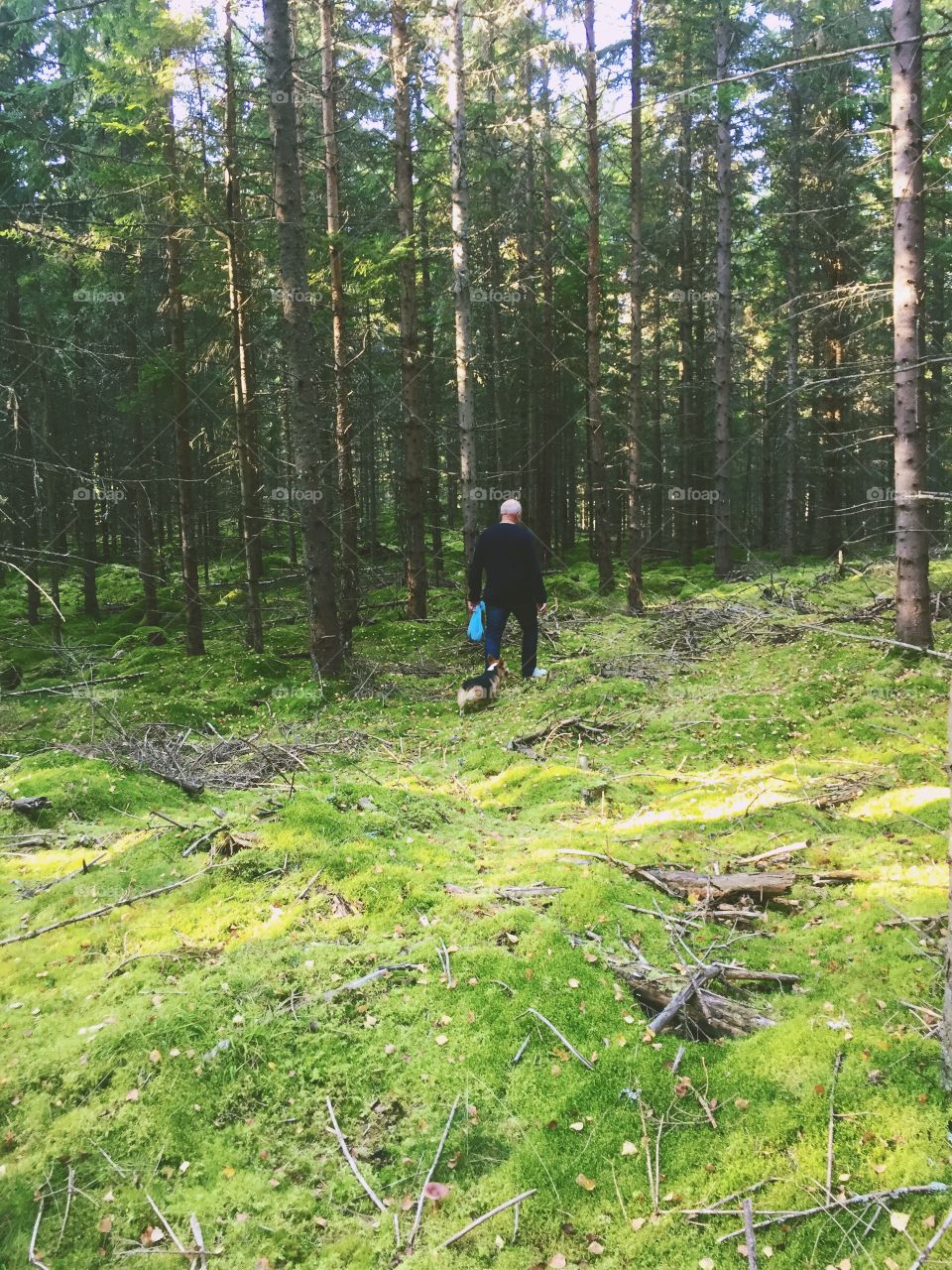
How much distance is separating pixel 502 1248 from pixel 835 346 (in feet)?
85.2

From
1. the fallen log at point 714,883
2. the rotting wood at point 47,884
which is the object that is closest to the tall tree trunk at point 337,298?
the rotting wood at point 47,884

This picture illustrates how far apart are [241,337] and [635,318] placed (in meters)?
8.17

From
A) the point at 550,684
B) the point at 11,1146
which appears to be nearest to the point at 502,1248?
the point at 11,1146

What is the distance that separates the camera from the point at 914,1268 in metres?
2.10

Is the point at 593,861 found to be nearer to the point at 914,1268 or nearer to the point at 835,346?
the point at 914,1268

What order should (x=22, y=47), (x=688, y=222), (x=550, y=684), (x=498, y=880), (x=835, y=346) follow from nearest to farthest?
(x=498, y=880) → (x=550, y=684) → (x=22, y=47) → (x=835, y=346) → (x=688, y=222)

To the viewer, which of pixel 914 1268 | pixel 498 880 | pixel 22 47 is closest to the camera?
pixel 914 1268

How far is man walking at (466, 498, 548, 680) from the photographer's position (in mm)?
9477

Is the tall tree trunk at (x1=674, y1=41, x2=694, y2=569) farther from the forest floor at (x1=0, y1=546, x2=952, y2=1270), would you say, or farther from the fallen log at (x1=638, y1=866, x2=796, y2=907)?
the fallen log at (x1=638, y1=866, x2=796, y2=907)

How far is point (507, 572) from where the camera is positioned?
31.3ft

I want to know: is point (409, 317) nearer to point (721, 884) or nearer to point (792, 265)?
point (721, 884)

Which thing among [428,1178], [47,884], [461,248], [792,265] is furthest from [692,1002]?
[792,265]

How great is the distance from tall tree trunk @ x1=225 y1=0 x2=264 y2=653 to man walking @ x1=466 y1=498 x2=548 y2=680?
5.62 meters

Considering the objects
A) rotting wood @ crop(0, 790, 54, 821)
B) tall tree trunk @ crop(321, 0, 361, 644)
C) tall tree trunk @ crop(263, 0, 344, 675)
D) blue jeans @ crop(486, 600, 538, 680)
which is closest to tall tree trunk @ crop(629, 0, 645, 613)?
tall tree trunk @ crop(321, 0, 361, 644)
